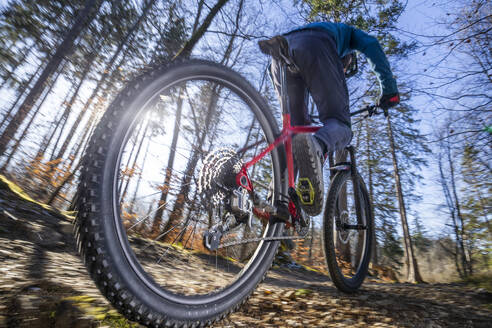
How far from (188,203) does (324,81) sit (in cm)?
119

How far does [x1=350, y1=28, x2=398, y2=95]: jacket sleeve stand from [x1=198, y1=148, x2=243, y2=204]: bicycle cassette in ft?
4.47

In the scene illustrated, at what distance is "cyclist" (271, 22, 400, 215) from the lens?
154cm

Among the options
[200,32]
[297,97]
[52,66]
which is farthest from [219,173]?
[52,66]

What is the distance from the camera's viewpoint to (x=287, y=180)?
5.76 ft

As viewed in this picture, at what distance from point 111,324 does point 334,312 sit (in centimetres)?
126

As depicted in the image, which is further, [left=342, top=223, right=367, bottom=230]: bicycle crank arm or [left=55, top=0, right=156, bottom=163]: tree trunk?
[left=55, top=0, right=156, bottom=163]: tree trunk

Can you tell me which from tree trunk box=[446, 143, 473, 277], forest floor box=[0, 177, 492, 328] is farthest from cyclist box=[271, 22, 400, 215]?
tree trunk box=[446, 143, 473, 277]

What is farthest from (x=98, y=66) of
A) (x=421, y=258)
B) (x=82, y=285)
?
(x=421, y=258)

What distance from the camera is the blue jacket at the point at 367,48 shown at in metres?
1.91

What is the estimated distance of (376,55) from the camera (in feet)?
6.32

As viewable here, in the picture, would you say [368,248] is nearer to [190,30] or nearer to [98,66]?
[190,30]

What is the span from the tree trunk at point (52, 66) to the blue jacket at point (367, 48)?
6354 millimetres

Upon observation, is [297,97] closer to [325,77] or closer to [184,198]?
[325,77]

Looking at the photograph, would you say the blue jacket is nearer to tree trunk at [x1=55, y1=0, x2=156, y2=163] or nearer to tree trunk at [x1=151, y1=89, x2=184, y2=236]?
tree trunk at [x1=151, y1=89, x2=184, y2=236]
